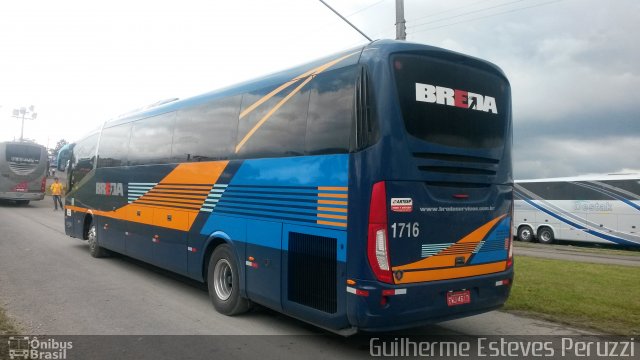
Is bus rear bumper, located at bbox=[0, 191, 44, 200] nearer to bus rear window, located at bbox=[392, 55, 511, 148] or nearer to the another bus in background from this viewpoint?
the another bus in background

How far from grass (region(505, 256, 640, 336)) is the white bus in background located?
12.6m

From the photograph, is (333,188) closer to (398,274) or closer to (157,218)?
(398,274)

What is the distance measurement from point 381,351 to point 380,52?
3308 millimetres

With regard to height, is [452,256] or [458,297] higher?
[452,256]

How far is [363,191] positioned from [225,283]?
3.25m

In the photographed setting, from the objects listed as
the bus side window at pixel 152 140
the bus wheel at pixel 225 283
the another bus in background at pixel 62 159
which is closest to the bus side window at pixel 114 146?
the bus side window at pixel 152 140

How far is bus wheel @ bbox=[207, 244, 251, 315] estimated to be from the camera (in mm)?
6836

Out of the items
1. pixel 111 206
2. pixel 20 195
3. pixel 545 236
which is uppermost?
pixel 20 195

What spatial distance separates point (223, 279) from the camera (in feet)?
23.8

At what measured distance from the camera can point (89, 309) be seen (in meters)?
7.00

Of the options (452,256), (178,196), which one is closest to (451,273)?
(452,256)

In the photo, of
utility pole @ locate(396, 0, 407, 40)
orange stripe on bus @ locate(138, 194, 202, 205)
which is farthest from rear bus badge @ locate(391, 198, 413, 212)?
utility pole @ locate(396, 0, 407, 40)

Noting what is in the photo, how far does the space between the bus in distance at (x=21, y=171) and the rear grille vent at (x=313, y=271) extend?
29467 mm

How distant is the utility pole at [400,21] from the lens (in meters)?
13.1
